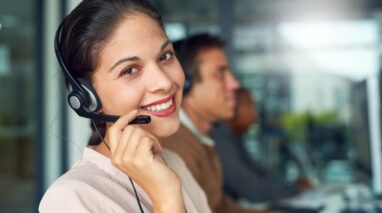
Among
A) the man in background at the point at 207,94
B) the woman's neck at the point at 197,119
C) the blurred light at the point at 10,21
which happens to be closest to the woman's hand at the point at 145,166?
the man in background at the point at 207,94

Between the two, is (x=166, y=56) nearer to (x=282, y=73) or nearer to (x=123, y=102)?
(x=123, y=102)

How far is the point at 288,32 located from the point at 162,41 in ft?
16.3

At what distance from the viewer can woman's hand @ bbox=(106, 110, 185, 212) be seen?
94 cm

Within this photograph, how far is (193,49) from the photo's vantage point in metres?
2.36

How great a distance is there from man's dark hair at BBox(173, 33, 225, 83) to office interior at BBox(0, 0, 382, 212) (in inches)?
73.5

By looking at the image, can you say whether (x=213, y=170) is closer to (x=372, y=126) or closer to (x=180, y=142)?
(x=180, y=142)

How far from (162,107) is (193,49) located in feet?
4.19

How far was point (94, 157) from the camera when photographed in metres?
1.05

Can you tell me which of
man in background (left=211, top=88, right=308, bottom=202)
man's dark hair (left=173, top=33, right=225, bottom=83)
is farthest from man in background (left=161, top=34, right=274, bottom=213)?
man in background (left=211, top=88, right=308, bottom=202)

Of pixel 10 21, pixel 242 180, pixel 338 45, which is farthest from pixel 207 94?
pixel 338 45

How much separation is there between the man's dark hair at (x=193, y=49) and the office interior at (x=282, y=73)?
187cm

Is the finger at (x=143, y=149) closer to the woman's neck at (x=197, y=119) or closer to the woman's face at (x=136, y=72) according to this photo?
the woman's face at (x=136, y=72)

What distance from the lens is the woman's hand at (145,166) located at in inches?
36.8

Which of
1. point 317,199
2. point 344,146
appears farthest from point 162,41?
point 344,146
